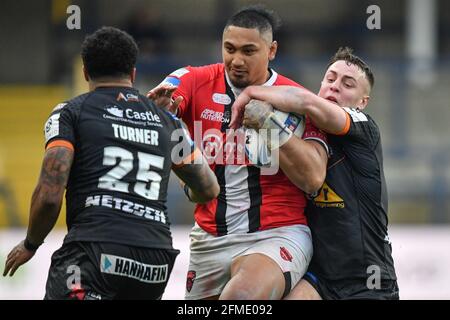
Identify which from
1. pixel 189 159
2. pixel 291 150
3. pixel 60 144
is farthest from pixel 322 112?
pixel 60 144

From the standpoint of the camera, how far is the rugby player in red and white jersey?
609 cm

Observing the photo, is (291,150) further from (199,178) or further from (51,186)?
(51,186)

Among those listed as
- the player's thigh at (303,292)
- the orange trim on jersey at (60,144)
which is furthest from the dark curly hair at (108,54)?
the player's thigh at (303,292)

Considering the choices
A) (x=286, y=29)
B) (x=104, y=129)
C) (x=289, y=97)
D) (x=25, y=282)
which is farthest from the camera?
(x=286, y=29)

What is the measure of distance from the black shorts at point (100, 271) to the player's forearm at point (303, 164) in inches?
43.0

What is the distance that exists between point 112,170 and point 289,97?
4.40ft

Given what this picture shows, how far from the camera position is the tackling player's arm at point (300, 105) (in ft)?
19.9

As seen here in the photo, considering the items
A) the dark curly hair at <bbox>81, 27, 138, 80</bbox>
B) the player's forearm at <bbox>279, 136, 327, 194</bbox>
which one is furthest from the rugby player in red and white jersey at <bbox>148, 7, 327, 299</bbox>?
the dark curly hair at <bbox>81, 27, 138, 80</bbox>

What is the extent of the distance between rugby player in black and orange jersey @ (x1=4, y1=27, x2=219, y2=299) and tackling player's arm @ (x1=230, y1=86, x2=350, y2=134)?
2.47ft

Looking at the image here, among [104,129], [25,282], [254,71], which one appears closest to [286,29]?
[25,282]

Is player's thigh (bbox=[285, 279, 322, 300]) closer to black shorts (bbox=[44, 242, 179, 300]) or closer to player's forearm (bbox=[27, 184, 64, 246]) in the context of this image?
black shorts (bbox=[44, 242, 179, 300])
